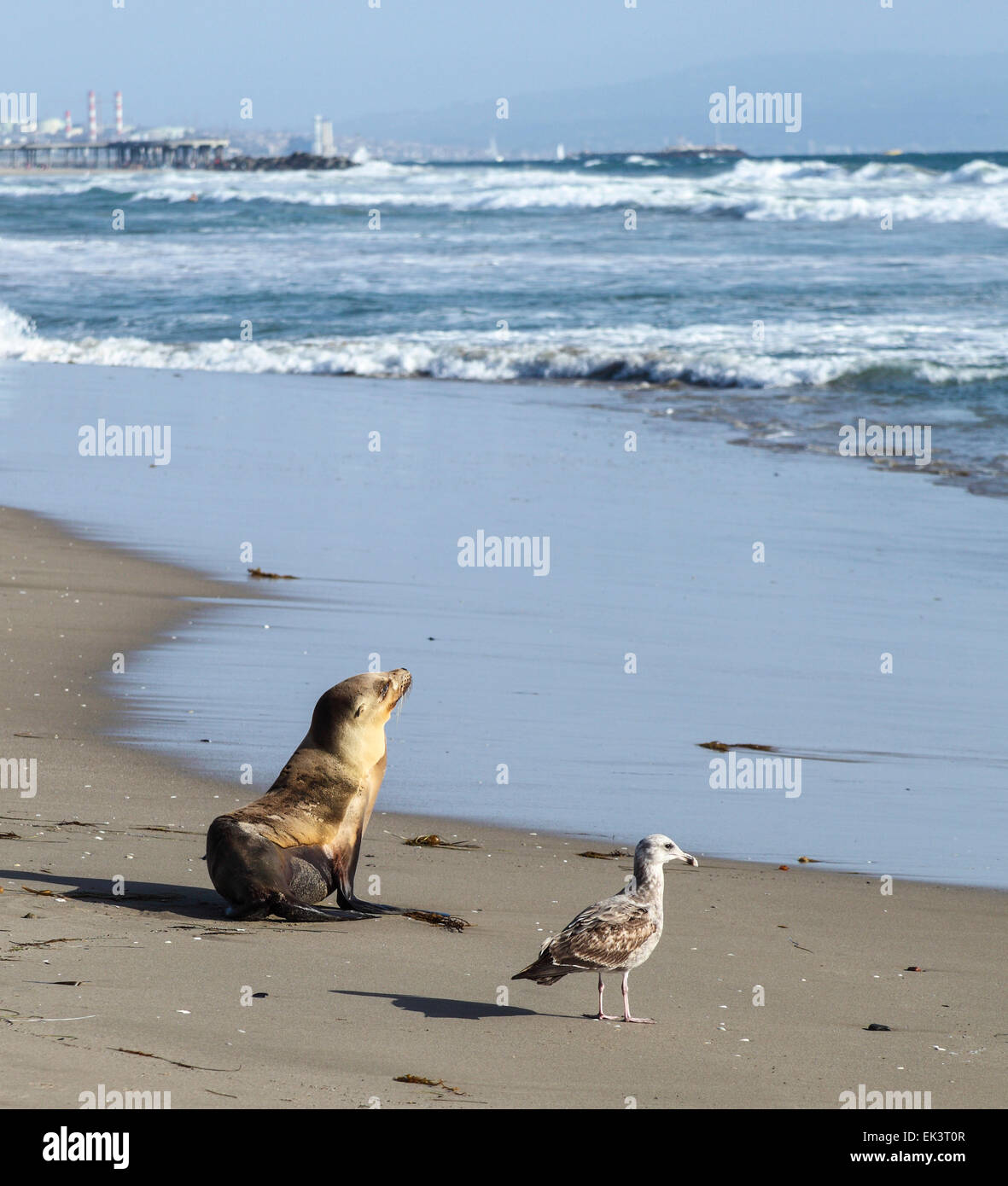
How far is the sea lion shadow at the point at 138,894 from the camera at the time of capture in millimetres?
4941

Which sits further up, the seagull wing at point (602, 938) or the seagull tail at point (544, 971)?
the seagull wing at point (602, 938)

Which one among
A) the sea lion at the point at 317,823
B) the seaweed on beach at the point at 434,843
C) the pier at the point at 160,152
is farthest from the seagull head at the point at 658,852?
the pier at the point at 160,152

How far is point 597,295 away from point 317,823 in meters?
26.0

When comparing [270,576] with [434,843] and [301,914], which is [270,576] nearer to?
[434,843]

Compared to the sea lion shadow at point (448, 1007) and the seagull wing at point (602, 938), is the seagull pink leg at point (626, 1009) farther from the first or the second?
the sea lion shadow at point (448, 1007)

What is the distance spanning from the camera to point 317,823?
508 centimetres

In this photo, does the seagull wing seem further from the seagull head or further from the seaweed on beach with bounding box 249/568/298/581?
the seaweed on beach with bounding box 249/568/298/581

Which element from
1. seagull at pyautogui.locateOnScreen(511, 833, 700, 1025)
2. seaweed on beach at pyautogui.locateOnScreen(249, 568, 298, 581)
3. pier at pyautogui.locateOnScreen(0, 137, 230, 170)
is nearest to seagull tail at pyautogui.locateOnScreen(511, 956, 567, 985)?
seagull at pyautogui.locateOnScreen(511, 833, 700, 1025)

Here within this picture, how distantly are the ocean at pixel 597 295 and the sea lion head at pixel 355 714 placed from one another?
1052 cm

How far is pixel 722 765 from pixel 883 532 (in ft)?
19.1

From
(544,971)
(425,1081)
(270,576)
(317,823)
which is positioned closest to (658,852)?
(544,971)

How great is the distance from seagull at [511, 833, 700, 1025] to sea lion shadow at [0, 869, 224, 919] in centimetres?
128

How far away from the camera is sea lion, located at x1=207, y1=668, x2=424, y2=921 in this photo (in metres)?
4.89

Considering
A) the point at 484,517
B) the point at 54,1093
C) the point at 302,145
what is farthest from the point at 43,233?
the point at 302,145
